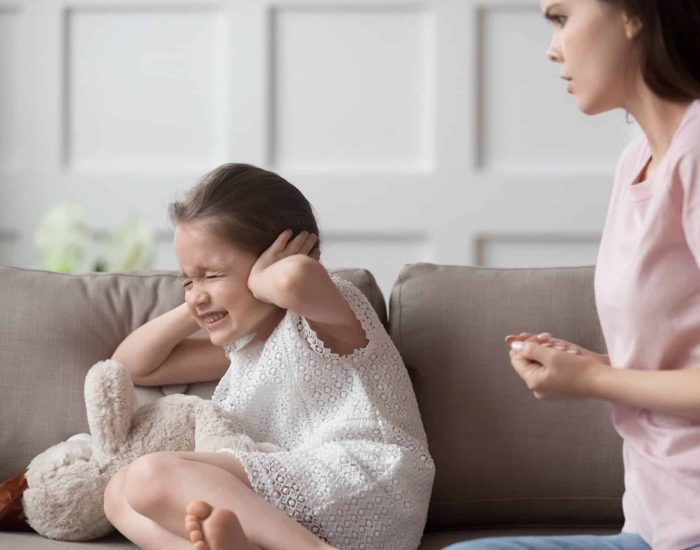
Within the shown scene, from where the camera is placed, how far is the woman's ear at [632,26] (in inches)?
46.4

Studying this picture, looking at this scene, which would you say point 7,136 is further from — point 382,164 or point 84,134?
point 382,164

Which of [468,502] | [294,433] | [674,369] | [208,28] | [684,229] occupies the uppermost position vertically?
[208,28]

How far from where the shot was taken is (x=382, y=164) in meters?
3.15

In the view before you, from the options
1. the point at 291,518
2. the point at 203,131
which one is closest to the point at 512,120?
the point at 203,131

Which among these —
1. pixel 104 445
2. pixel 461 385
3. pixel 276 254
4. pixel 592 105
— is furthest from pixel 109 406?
pixel 592 105

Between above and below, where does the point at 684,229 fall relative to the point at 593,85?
below

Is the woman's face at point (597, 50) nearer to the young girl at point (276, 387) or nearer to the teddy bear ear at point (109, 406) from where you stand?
the young girl at point (276, 387)

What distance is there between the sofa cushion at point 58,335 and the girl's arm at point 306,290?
6.6 inches

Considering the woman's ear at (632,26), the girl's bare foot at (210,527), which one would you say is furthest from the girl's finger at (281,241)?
the woman's ear at (632,26)

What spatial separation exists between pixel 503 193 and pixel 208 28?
94 cm

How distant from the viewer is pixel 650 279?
1.17 metres

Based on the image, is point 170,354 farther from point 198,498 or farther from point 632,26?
point 632,26

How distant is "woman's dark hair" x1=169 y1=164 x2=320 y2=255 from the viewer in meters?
1.74

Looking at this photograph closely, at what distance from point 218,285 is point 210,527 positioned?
Result: 473 mm
